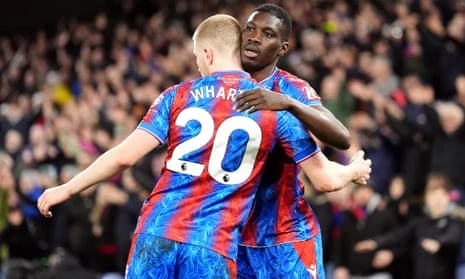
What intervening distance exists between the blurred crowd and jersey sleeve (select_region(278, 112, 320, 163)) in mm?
4740

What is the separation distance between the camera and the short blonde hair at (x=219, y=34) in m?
6.34

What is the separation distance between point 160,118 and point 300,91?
83cm

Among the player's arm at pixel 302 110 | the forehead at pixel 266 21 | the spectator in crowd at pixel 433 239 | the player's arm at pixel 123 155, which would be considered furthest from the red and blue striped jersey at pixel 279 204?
the spectator in crowd at pixel 433 239

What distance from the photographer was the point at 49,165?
51.3ft

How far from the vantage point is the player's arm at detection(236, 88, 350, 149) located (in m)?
6.04

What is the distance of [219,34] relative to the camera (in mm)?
6352

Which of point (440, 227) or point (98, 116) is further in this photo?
point (98, 116)

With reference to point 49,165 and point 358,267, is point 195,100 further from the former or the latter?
point 49,165

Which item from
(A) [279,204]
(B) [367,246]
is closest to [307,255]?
(A) [279,204]

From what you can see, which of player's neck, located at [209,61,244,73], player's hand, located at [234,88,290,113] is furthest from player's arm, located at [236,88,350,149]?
player's neck, located at [209,61,244,73]

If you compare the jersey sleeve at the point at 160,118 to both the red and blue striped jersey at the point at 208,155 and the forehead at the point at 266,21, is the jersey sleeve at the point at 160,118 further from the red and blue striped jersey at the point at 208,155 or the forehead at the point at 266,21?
the forehead at the point at 266,21

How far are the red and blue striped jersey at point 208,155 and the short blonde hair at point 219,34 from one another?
0.54ft

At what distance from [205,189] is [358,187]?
19.1ft

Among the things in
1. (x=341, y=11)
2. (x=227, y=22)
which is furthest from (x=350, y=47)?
(x=227, y=22)
